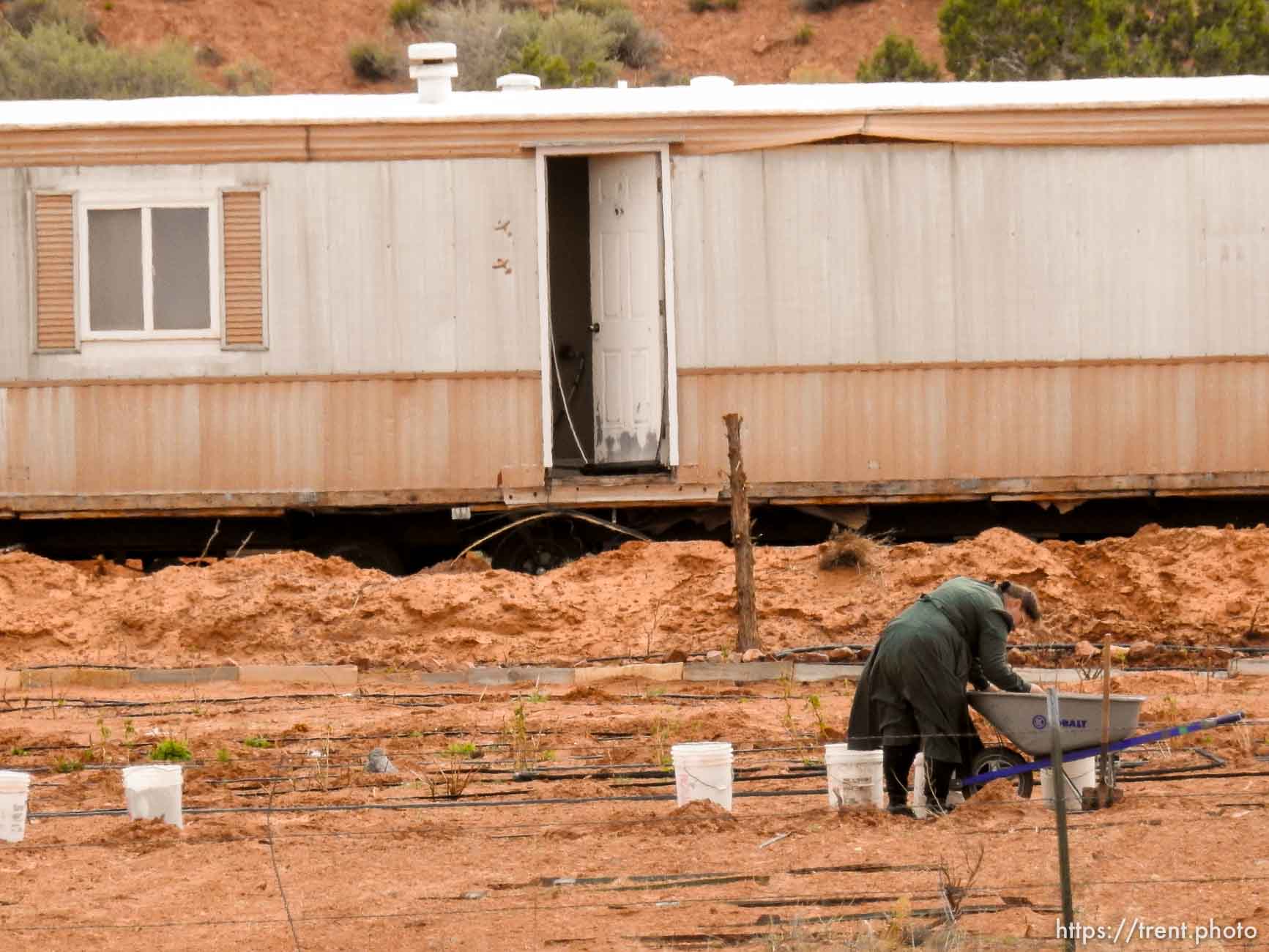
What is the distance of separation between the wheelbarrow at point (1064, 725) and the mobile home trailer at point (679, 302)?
6538 mm

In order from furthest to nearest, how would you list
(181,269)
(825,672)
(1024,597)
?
(181,269), (825,672), (1024,597)

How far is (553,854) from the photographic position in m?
7.37

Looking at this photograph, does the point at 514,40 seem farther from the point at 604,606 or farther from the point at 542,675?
the point at 542,675

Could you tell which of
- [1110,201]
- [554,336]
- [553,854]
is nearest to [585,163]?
[554,336]

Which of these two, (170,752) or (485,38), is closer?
(170,752)

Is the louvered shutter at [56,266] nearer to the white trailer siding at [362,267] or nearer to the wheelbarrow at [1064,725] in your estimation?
the white trailer siding at [362,267]

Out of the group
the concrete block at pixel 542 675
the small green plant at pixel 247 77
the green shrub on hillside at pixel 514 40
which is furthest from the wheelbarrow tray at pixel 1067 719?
the small green plant at pixel 247 77

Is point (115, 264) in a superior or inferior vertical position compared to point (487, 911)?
superior

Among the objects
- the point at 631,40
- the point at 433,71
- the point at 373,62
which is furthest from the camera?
the point at 373,62

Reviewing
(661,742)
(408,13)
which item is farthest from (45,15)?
(661,742)

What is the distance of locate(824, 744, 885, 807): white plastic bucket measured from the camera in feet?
25.9

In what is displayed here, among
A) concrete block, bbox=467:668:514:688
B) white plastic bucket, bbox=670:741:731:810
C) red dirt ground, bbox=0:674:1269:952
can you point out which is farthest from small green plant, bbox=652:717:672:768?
concrete block, bbox=467:668:514:688

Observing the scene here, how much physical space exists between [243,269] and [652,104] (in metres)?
3.26

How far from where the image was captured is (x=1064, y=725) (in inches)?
303
